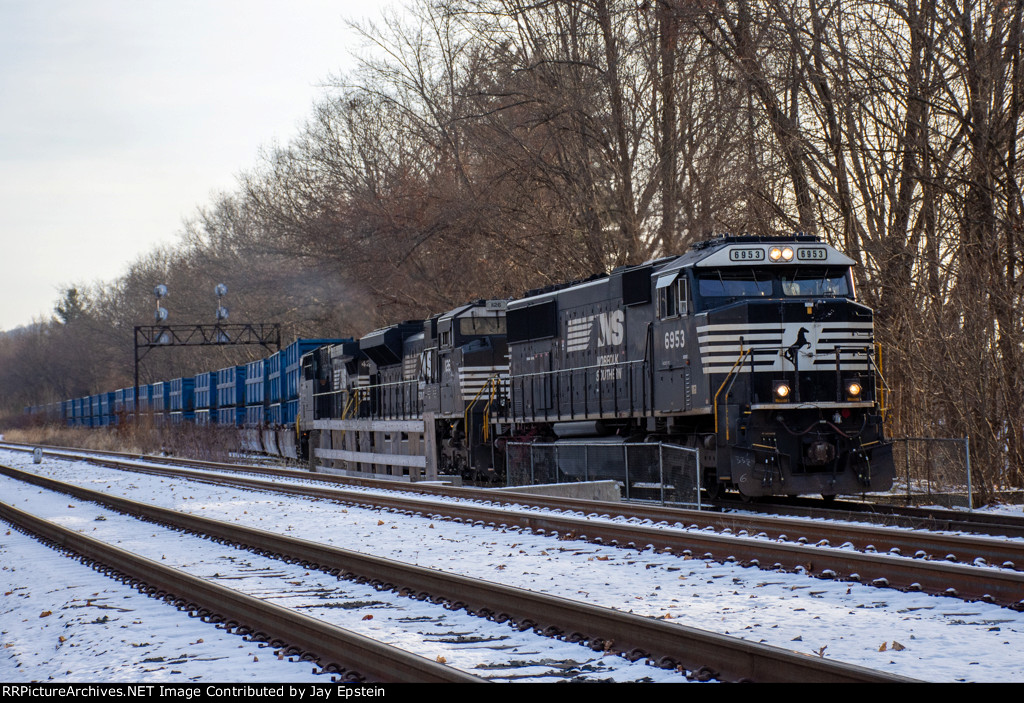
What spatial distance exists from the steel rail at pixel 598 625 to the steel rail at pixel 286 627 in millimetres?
1288

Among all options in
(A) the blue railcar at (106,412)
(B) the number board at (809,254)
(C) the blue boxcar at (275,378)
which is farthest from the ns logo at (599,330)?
(A) the blue railcar at (106,412)

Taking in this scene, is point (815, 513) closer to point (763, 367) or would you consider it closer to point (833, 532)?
point (763, 367)

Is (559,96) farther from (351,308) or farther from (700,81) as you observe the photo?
(351,308)

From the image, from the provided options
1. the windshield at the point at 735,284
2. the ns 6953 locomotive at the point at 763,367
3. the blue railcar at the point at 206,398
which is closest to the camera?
the ns 6953 locomotive at the point at 763,367

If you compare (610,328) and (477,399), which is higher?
(610,328)

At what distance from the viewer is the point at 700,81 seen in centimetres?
2572

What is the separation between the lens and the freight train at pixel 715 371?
1358 cm

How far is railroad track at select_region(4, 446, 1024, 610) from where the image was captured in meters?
7.46

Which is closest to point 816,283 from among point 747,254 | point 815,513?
point 747,254

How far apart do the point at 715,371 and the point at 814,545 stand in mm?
4226

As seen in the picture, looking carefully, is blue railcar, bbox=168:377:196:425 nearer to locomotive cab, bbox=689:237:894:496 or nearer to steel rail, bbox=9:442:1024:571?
steel rail, bbox=9:442:1024:571

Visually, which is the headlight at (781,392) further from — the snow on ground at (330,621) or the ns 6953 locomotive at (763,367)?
the snow on ground at (330,621)

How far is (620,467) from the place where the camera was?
16000 millimetres

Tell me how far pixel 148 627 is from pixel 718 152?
20.6 m
